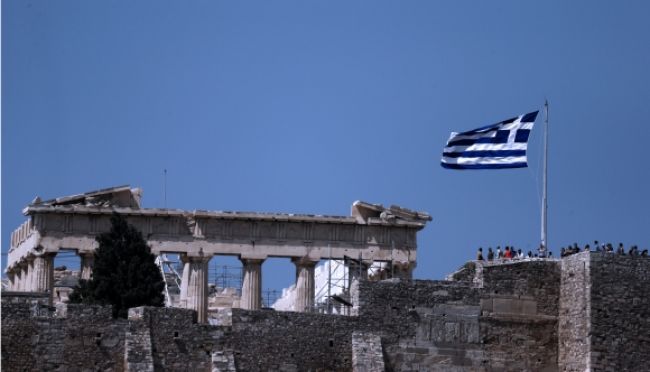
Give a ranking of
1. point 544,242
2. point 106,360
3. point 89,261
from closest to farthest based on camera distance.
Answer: point 106,360
point 544,242
point 89,261

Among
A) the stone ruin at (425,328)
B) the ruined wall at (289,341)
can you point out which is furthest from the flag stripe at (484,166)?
the ruined wall at (289,341)

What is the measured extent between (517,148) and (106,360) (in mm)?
17755

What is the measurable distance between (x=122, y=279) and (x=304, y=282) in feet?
111

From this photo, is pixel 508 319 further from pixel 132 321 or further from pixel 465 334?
pixel 132 321

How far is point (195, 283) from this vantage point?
111062mm

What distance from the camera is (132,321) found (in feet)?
220

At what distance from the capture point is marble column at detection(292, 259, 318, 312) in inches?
4378

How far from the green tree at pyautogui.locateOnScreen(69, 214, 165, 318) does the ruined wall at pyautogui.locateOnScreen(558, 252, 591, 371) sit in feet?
44.9

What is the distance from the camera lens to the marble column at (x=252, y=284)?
110312mm

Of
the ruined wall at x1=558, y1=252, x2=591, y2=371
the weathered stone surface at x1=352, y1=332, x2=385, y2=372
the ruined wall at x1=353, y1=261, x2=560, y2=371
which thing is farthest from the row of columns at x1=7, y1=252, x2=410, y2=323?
the weathered stone surface at x1=352, y1=332, x2=385, y2=372

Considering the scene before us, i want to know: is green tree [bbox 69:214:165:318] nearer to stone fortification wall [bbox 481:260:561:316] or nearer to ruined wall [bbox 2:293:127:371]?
ruined wall [bbox 2:293:127:371]

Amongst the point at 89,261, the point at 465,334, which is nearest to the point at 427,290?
the point at 465,334

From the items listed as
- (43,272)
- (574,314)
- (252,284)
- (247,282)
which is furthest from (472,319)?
(43,272)

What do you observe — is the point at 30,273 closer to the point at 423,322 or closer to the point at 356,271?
the point at 356,271
